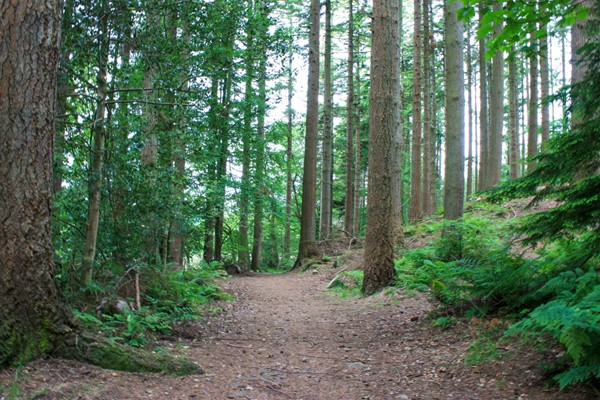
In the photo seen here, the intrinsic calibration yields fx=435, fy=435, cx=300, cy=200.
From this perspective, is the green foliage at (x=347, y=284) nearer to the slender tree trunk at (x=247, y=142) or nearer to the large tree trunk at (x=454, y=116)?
the large tree trunk at (x=454, y=116)

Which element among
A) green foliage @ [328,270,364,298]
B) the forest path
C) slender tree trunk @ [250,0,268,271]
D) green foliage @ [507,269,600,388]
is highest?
slender tree trunk @ [250,0,268,271]

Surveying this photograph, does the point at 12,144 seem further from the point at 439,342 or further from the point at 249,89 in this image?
the point at 249,89

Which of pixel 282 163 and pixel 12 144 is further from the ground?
pixel 282 163

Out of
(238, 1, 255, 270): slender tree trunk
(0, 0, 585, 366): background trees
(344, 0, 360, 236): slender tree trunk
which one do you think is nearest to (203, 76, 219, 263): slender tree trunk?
(0, 0, 585, 366): background trees

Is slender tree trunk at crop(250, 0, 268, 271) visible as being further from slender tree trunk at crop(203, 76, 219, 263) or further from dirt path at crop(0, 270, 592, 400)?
dirt path at crop(0, 270, 592, 400)

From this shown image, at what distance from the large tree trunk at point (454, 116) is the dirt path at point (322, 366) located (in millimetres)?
2666

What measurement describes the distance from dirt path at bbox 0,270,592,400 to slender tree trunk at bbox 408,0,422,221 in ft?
30.4

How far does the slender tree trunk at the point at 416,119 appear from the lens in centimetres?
1516

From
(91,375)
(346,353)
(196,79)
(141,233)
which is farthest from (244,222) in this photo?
(91,375)

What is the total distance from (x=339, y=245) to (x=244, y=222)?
4.15 meters

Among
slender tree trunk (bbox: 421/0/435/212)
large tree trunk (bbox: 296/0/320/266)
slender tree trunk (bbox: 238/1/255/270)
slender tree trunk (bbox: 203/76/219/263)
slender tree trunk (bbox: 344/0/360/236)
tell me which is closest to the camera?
slender tree trunk (bbox: 203/76/219/263)

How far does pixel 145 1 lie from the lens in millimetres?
6656

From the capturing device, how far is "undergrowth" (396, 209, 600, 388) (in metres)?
2.86

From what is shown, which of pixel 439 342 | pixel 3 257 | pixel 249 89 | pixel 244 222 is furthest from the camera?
pixel 244 222
